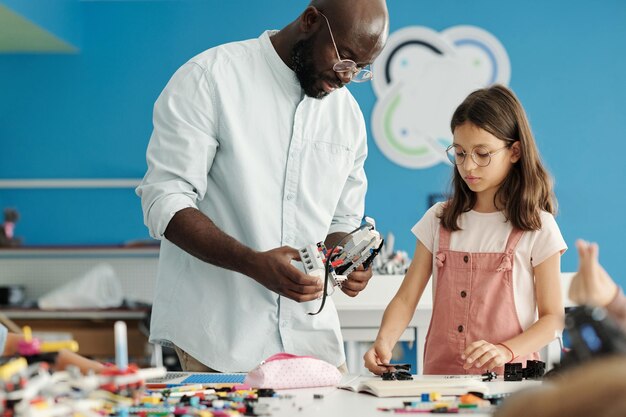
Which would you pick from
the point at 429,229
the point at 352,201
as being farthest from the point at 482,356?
the point at 352,201

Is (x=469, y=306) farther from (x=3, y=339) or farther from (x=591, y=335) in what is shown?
(x=591, y=335)

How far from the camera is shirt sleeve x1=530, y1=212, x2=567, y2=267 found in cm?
198

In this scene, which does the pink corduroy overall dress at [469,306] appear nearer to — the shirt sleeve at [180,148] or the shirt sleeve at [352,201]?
the shirt sleeve at [352,201]

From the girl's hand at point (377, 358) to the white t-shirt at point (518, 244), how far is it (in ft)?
0.91

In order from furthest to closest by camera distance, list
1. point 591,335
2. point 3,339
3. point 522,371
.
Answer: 1. point 522,371
2. point 3,339
3. point 591,335

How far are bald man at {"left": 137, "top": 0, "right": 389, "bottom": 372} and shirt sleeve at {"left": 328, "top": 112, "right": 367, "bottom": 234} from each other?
0.32 feet

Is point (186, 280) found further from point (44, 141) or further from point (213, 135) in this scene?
point (44, 141)

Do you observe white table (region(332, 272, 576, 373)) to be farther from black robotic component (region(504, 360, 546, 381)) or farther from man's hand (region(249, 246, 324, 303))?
black robotic component (region(504, 360, 546, 381))

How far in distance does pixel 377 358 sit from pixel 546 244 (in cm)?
47

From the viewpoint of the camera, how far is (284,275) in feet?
5.74

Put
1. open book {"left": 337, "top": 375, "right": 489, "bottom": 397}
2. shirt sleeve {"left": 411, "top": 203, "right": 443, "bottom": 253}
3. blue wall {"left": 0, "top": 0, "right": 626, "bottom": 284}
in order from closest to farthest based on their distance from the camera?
open book {"left": 337, "top": 375, "right": 489, "bottom": 397} → shirt sleeve {"left": 411, "top": 203, "right": 443, "bottom": 253} → blue wall {"left": 0, "top": 0, "right": 626, "bottom": 284}

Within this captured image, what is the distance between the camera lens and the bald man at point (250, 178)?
1.94 meters

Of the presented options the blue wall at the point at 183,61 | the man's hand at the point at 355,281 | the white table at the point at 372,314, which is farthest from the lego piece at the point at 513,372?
the blue wall at the point at 183,61

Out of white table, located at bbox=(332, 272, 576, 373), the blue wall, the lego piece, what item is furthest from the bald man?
the blue wall
